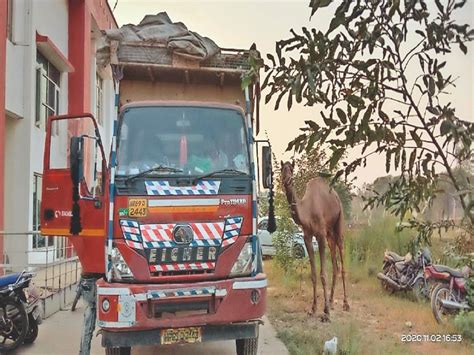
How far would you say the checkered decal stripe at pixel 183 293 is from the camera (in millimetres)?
5383

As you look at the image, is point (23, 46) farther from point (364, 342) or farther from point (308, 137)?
point (308, 137)

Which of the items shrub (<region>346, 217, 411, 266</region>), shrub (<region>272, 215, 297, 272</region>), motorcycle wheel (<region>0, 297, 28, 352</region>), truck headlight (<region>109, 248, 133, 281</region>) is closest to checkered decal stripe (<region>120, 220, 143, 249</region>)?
truck headlight (<region>109, 248, 133, 281</region>)

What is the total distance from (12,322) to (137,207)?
8.77 feet

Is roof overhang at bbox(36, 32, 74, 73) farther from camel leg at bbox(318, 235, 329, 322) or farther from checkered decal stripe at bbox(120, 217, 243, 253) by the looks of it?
checkered decal stripe at bbox(120, 217, 243, 253)

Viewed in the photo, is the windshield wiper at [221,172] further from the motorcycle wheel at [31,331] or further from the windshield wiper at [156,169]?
the motorcycle wheel at [31,331]

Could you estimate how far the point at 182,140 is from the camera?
5.97m

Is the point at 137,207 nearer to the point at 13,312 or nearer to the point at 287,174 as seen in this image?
the point at 13,312

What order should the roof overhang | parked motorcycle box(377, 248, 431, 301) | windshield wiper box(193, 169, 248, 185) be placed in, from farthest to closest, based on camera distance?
the roof overhang
parked motorcycle box(377, 248, 431, 301)
windshield wiper box(193, 169, 248, 185)

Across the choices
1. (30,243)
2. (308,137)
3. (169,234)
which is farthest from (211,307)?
(30,243)

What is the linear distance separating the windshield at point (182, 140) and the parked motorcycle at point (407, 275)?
4839 millimetres

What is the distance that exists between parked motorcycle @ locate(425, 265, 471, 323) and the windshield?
405cm

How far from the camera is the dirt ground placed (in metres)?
7.13

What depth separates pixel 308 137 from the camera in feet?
6.85

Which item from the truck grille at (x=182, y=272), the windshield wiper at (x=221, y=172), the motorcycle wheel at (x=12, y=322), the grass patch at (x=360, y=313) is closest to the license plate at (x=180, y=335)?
the truck grille at (x=182, y=272)
